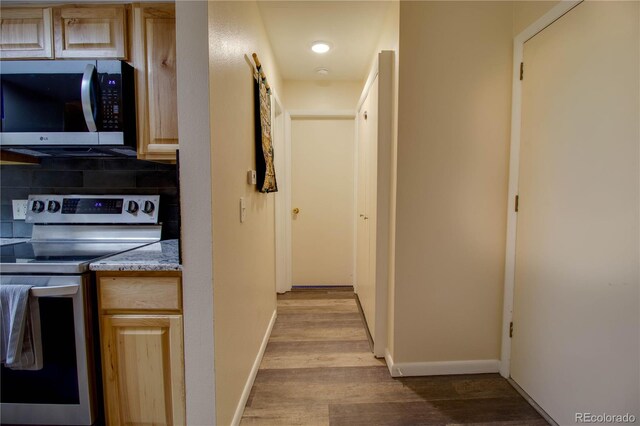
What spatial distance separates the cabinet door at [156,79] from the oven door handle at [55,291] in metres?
0.67

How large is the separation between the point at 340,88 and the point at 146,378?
3.09 metres

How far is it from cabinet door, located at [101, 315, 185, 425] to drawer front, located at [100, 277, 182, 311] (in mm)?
42

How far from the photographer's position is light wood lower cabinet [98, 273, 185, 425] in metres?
1.12

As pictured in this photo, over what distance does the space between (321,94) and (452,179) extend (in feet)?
6.65

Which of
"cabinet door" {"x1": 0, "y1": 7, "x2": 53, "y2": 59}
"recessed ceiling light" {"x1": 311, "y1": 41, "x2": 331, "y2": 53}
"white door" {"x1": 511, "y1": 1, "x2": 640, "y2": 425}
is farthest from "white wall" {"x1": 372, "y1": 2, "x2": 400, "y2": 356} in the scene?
"cabinet door" {"x1": 0, "y1": 7, "x2": 53, "y2": 59}

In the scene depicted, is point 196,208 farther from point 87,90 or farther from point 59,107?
point 59,107

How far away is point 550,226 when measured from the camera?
1406mm

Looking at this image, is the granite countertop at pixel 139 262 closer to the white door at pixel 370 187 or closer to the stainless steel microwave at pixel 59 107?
the stainless steel microwave at pixel 59 107

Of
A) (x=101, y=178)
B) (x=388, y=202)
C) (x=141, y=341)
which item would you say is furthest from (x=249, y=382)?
(x=101, y=178)

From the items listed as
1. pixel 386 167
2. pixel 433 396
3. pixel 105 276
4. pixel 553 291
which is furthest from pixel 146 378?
pixel 553 291

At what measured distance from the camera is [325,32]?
2.20 metres

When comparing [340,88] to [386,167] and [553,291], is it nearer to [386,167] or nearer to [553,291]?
[386,167]

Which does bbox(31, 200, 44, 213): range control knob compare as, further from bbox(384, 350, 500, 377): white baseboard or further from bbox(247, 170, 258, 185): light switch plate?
bbox(384, 350, 500, 377): white baseboard
